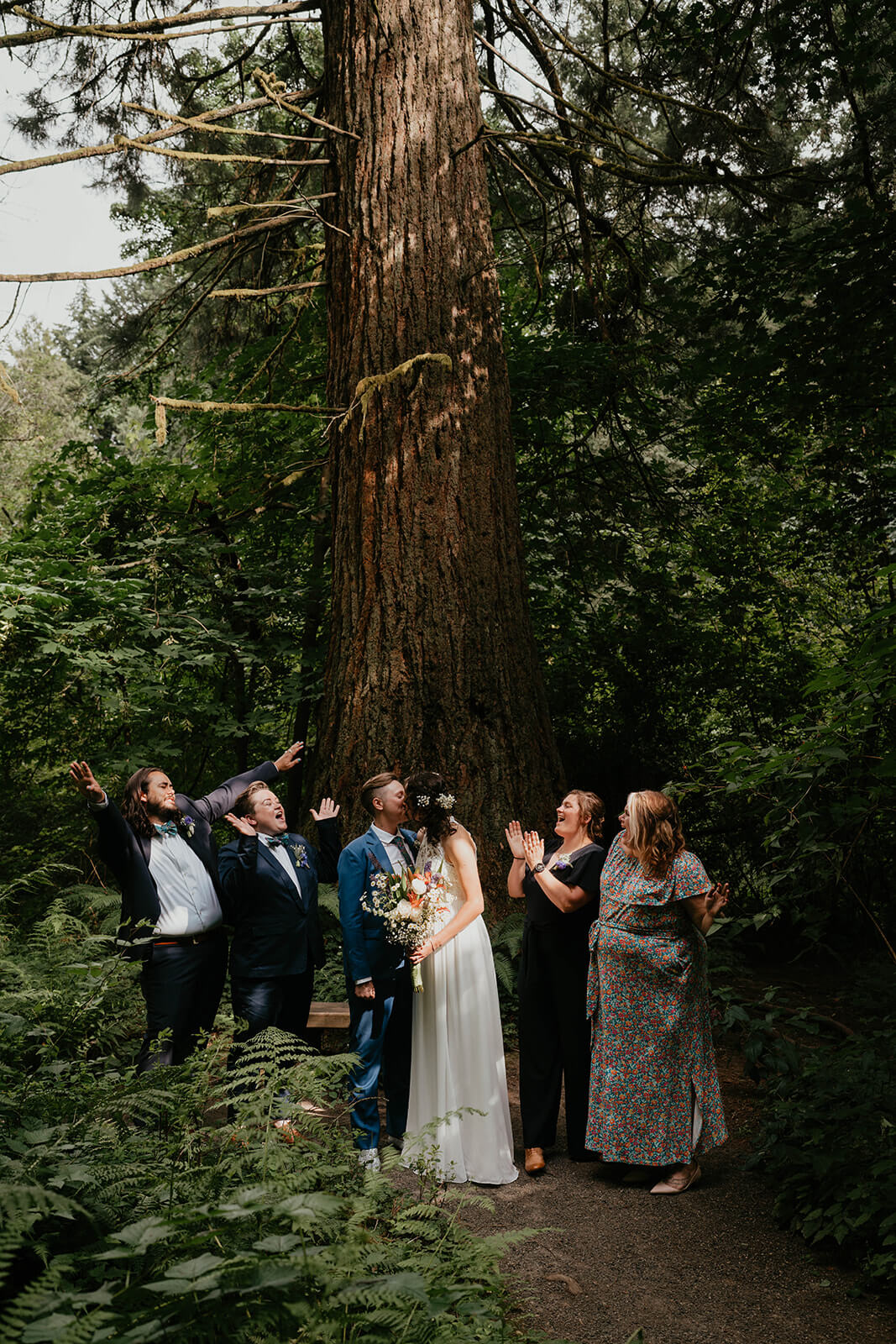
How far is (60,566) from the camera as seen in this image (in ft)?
23.7

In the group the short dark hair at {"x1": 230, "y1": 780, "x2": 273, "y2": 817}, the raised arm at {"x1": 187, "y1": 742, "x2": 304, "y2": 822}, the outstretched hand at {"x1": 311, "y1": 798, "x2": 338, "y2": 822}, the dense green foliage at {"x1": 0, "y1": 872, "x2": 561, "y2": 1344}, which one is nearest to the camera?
the dense green foliage at {"x1": 0, "y1": 872, "x2": 561, "y2": 1344}

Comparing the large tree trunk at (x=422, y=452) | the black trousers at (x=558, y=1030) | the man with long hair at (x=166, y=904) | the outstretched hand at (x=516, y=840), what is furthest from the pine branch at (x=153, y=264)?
the black trousers at (x=558, y=1030)

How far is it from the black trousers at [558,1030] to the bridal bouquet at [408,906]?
24.3 inches

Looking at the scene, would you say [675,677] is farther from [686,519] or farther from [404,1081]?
[404,1081]

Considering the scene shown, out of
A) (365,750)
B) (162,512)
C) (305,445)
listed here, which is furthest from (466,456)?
(162,512)

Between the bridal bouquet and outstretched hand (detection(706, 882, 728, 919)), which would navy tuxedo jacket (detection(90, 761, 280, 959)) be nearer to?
the bridal bouquet

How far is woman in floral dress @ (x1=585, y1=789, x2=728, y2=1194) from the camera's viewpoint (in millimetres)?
4562

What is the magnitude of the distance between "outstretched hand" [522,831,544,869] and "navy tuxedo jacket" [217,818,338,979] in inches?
45.2

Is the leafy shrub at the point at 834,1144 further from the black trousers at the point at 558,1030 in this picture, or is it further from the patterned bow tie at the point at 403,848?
the patterned bow tie at the point at 403,848

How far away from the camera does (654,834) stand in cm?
458

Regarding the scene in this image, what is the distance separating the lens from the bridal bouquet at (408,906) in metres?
4.67

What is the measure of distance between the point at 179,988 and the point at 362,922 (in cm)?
99

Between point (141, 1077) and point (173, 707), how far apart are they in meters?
5.51

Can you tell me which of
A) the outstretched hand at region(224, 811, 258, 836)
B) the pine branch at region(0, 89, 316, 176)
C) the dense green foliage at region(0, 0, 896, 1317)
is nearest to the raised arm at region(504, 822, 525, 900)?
the dense green foliage at region(0, 0, 896, 1317)
